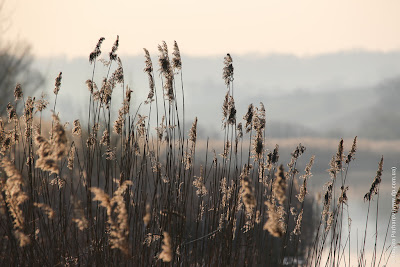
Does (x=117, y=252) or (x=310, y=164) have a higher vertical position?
(x=310, y=164)

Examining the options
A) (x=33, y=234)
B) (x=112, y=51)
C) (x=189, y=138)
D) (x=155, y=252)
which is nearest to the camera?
(x=33, y=234)

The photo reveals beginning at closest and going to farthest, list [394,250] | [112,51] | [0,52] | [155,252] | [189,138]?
[155,252], [112,51], [189,138], [394,250], [0,52]

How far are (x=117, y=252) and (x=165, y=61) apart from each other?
139 centimetres

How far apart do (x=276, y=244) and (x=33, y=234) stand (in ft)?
26.5

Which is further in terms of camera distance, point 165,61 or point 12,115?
point 12,115

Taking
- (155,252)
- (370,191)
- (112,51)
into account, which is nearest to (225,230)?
(155,252)

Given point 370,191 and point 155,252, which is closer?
point 155,252

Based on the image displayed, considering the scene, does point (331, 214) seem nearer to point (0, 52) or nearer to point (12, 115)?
point (12, 115)

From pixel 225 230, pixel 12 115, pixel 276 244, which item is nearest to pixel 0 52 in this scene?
pixel 276 244

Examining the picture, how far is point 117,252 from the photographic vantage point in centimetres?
341

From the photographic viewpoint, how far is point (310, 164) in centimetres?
414

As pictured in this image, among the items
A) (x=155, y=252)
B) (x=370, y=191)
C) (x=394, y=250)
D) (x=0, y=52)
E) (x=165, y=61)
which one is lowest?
(x=394, y=250)

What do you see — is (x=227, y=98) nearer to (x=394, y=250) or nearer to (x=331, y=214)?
(x=331, y=214)

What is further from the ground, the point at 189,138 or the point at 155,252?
the point at 189,138
